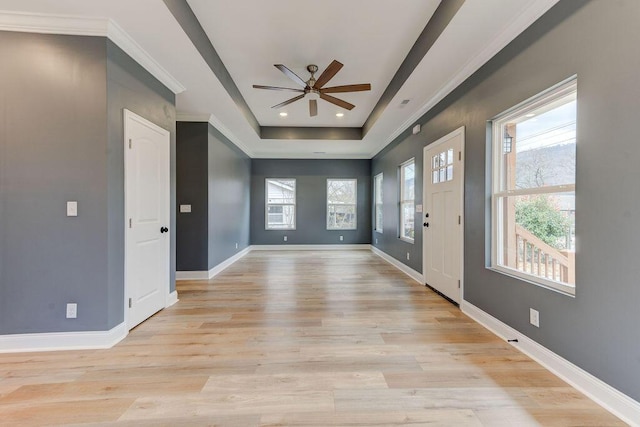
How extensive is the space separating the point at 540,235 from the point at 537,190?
1.18ft

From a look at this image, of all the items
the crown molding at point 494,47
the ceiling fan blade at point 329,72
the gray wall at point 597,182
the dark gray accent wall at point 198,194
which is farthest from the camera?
the dark gray accent wall at point 198,194

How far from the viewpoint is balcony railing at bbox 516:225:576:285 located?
197 centimetres

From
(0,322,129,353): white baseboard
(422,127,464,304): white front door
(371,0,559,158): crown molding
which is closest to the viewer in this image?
(371,0,559,158): crown molding

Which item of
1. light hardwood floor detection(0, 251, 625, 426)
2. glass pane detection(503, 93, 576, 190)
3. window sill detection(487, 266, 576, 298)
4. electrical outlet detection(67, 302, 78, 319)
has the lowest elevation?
light hardwood floor detection(0, 251, 625, 426)

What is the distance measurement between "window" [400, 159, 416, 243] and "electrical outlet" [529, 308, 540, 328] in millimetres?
2669

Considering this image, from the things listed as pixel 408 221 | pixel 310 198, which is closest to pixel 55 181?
pixel 408 221

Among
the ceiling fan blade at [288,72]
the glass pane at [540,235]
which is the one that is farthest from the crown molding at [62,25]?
the glass pane at [540,235]

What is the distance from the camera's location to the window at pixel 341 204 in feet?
26.1

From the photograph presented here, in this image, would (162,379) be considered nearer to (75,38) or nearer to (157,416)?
(157,416)

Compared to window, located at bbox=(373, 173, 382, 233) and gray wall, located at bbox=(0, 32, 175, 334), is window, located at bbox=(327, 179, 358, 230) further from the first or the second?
gray wall, located at bbox=(0, 32, 175, 334)

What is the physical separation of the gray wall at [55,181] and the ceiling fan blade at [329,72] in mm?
1953

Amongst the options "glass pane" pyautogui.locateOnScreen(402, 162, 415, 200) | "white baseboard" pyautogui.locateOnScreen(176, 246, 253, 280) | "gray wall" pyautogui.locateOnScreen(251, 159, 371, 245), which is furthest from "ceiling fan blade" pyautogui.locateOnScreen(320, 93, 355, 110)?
"gray wall" pyautogui.locateOnScreen(251, 159, 371, 245)

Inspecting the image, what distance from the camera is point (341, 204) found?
7.99m

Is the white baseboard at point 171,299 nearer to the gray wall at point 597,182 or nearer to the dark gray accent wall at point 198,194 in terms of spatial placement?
the dark gray accent wall at point 198,194
